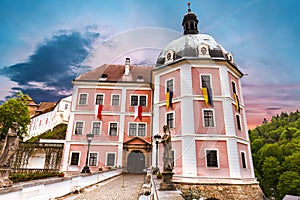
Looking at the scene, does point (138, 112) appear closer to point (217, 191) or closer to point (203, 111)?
point (203, 111)

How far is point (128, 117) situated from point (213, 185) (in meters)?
10.5

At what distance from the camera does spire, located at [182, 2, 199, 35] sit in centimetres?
1977

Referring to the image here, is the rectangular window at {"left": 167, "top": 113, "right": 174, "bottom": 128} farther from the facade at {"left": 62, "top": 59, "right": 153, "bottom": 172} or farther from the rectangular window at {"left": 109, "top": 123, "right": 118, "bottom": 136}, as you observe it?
the rectangular window at {"left": 109, "top": 123, "right": 118, "bottom": 136}

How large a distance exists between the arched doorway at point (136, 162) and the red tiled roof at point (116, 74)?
8206 mm

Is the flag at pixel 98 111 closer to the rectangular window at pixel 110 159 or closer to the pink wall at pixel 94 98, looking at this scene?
the pink wall at pixel 94 98

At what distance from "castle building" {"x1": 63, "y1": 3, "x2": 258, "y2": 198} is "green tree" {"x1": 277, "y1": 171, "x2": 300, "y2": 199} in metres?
17.6

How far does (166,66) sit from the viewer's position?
1705 centimetres

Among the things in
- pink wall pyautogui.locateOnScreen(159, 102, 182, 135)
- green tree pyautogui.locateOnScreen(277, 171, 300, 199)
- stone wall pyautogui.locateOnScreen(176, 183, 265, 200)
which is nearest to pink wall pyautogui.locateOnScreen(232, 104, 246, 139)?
stone wall pyautogui.locateOnScreen(176, 183, 265, 200)

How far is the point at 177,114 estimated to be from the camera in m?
15.2

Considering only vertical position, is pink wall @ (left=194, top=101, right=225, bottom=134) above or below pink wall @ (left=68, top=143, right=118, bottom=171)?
above

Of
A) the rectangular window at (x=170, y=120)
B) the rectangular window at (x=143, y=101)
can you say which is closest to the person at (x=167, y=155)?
the rectangular window at (x=170, y=120)

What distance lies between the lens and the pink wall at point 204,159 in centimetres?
1322

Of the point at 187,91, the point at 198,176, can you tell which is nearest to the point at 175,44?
the point at 187,91

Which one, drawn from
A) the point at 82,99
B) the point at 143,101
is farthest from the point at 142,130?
the point at 82,99
